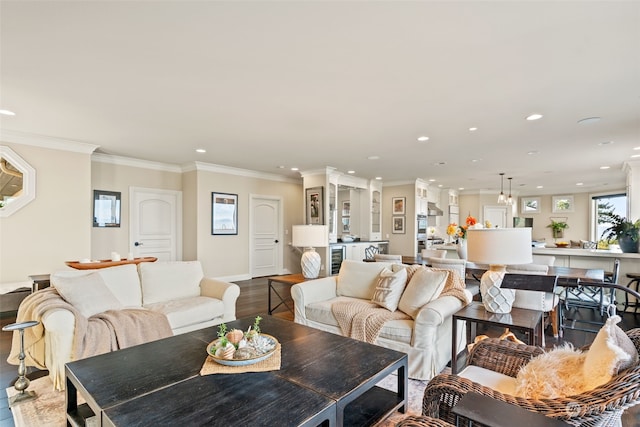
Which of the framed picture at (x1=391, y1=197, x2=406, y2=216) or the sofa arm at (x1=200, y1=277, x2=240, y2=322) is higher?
the framed picture at (x1=391, y1=197, x2=406, y2=216)

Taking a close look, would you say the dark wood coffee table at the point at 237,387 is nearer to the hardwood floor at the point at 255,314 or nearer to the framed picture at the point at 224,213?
the hardwood floor at the point at 255,314

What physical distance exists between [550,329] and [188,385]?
4.23m

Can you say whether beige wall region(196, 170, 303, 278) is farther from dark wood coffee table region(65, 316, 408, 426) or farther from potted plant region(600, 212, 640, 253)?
potted plant region(600, 212, 640, 253)

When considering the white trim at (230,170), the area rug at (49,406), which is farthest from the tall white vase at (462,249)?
the white trim at (230,170)

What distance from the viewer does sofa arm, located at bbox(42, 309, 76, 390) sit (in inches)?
95.6

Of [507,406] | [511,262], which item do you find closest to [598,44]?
[511,262]

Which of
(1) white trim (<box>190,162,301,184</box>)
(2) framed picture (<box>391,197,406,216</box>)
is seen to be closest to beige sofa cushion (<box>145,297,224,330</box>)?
(1) white trim (<box>190,162,301,184</box>)

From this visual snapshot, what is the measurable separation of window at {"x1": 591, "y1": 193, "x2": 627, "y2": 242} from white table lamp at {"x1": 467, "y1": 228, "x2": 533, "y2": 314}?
11.1 m

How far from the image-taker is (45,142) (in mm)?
4586

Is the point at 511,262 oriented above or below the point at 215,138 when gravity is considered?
below

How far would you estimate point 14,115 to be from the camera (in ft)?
12.1

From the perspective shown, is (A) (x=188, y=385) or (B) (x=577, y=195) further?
(B) (x=577, y=195)

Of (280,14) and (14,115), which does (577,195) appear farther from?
(14,115)

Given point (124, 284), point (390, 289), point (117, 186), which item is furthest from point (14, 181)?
point (390, 289)
